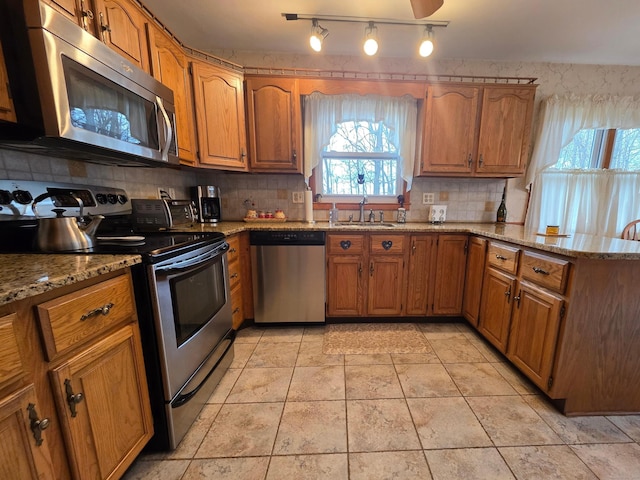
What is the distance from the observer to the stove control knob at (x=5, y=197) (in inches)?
42.2

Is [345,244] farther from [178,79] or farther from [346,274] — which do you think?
[178,79]

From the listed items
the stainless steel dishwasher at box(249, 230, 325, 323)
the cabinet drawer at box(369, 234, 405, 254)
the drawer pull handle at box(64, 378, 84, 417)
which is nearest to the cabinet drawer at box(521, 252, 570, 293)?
the cabinet drawer at box(369, 234, 405, 254)

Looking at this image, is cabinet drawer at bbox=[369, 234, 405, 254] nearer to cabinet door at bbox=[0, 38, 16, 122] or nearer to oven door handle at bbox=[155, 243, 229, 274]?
oven door handle at bbox=[155, 243, 229, 274]

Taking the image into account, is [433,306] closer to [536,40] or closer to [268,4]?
[536,40]

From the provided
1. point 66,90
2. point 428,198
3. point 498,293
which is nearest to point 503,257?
point 498,293

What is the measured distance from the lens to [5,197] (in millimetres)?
1084

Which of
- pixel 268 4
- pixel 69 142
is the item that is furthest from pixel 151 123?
pixel 268 4

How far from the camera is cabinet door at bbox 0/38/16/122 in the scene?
35.6 inches

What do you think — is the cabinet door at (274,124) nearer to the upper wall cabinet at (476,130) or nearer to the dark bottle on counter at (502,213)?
the upper wall cabinet at (476,130)

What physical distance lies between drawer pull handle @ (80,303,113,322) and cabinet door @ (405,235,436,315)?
2.03 metres

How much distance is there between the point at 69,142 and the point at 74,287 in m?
0.67

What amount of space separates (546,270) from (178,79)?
8.61ft

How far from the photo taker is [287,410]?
1412mm

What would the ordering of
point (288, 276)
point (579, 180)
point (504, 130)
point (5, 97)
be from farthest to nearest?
1. point (579, 180)
2. point (504, 130)
3. point (288, 276)
4. point (5, 97)
